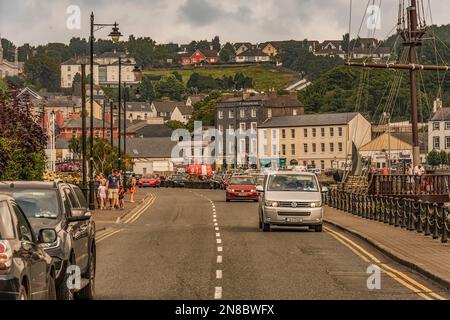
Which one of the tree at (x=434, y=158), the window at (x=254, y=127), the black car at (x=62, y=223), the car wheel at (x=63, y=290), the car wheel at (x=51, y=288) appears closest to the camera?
the car wheel at (x=51, y=288)

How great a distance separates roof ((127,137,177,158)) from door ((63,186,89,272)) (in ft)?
559

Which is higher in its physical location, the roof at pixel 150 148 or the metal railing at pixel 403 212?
the roof at pixel 150 148

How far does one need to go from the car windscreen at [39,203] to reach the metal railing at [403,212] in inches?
570

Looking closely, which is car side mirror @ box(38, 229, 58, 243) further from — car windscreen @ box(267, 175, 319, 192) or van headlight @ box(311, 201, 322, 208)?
car windscreen @ box(267, 175, 319, 192)

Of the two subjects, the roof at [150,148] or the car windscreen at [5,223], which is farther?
the roof at [150,148]

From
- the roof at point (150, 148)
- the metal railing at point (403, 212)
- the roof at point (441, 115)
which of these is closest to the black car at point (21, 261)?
the metal railing at point (403, 212)

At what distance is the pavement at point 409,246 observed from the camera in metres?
21.5

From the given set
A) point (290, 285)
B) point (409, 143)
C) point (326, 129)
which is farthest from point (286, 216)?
point (326, 129)

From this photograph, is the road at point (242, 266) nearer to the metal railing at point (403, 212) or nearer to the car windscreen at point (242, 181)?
the metal railing at point (403, 212)

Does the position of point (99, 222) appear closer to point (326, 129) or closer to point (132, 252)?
point (132, 252)

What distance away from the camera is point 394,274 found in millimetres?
21406

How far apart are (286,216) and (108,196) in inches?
857
